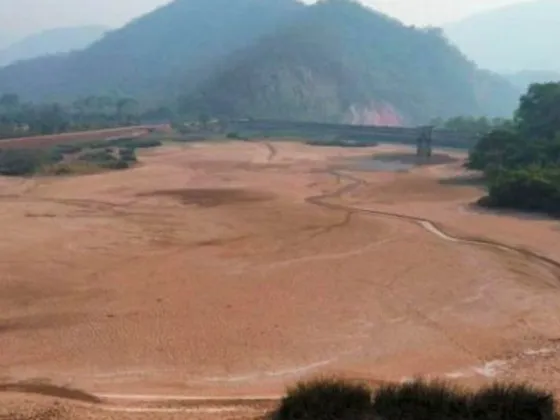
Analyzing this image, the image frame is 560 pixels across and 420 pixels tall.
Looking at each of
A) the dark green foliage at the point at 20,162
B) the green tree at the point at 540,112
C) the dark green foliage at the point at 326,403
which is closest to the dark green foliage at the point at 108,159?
the dark green foliage at the point at 20,162

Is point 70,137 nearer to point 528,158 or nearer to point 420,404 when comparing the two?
point 528,158

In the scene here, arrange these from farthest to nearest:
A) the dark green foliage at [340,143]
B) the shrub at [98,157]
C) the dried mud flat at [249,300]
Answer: the dark green foliage at [340,143] → the shrub at [98,157] → the dried mud flat at [249,300]

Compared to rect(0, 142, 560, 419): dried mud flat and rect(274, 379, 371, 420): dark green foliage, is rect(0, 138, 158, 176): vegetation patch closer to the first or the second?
rect(0, 142, 560, 419): dried mud flat

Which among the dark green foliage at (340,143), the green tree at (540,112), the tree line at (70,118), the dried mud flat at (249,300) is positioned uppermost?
the green tree at (540,112)

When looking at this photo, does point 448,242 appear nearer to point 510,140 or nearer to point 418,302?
point 418,302

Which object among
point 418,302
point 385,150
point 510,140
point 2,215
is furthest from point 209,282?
point 385,150

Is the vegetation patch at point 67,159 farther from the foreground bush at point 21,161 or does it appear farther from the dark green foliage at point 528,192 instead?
the dark green foliage at point 528,192

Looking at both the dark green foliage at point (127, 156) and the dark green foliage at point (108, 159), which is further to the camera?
the dark green foliage at point (127, 156)
